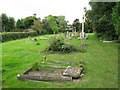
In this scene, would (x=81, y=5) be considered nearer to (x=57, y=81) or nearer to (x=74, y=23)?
(x=57, y=81)

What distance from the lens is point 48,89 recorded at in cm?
399

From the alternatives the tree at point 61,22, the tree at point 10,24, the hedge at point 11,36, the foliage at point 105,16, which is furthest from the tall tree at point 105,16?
the tree at point 61,22

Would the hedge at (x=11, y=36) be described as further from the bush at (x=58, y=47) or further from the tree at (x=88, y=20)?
the tree at (x=88, y=20)

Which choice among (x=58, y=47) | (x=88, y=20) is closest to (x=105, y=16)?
(x=58, y=47)

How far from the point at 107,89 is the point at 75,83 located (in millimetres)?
1094

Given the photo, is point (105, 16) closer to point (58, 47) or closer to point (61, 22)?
point (58, 47)

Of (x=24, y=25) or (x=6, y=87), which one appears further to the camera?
(x=24, y=25)

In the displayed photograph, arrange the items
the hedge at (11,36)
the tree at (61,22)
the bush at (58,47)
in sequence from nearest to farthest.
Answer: the bush at (58,47), the hedge at (11,36), the tree at (61,22)

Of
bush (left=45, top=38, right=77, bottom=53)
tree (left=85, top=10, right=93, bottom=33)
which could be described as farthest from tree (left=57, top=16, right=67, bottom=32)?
bush (left=45, top=38, right=77, bottom=53)

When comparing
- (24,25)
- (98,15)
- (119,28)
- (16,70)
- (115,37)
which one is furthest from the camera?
(24,25)

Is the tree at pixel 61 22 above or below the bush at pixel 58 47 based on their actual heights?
above

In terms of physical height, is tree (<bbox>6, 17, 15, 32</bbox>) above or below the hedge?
above

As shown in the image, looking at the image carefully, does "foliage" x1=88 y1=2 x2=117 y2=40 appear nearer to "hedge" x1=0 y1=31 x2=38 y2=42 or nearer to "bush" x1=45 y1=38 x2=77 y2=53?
"bush" x1=45 y1=38 x2=77 y2=53

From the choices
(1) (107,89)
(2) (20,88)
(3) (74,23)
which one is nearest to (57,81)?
(2) (20,88)
